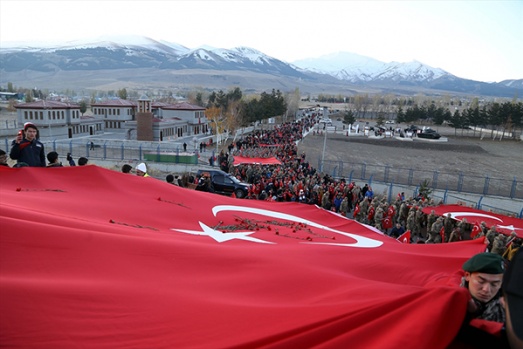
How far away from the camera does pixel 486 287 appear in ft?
8.54

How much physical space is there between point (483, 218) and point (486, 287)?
1357cm

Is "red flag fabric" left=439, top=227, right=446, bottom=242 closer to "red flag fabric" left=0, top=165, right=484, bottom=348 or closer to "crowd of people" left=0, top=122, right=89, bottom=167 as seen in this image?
"red flag fabric" left=0, top=165, right=484, bottom=348

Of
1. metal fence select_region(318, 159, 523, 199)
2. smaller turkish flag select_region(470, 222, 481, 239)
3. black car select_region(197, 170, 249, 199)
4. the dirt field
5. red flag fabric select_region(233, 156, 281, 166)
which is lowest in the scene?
the dirt field

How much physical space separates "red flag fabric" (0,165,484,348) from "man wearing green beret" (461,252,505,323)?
15 cm

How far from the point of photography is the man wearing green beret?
2.57m

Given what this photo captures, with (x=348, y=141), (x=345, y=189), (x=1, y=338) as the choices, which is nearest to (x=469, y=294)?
(x=1, y=338)

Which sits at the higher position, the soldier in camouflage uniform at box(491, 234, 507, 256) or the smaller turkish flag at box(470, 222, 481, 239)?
the soldier in camouflage uniform at box(491, 234, 507, 256)

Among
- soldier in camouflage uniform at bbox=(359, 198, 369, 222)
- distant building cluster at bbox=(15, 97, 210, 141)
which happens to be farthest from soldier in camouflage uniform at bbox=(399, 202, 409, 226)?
distant building cluster at bbox=(15, 97, 210, 141)

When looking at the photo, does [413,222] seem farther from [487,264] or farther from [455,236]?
[487,264]

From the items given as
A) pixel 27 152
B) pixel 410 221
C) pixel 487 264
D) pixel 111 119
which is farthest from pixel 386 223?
pixel 111 119

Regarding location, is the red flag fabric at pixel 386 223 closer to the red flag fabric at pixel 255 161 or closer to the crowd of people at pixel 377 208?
the crowd of people at pixel 377 208

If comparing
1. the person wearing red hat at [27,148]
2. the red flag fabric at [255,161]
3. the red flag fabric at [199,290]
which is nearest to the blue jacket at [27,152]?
the person wearing red hat at [27,148]

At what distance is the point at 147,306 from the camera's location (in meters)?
2.96

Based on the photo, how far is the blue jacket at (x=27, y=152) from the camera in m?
7.82
